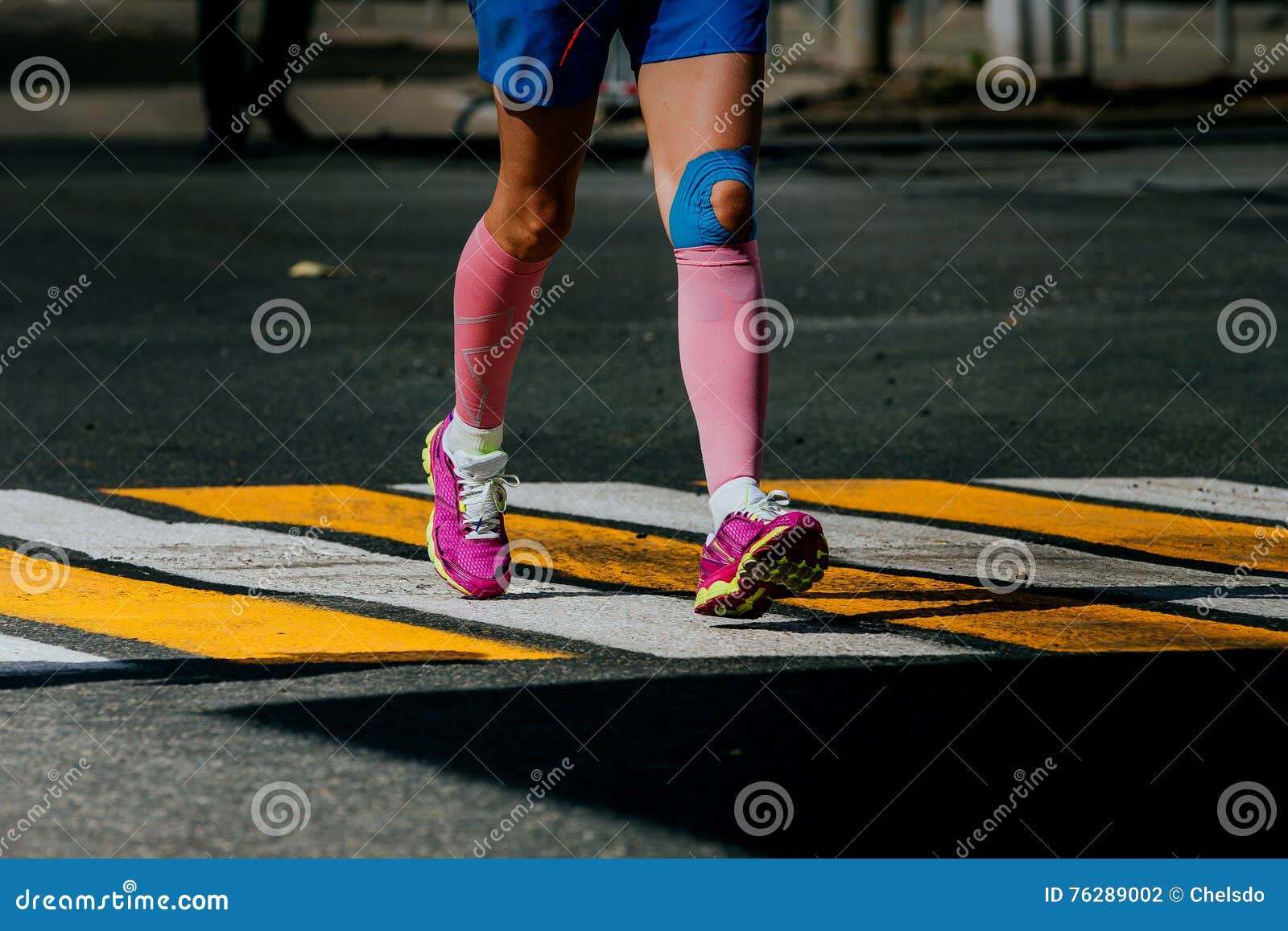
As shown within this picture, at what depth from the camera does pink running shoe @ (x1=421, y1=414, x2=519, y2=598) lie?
14.2 ft

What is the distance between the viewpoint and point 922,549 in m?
4.94

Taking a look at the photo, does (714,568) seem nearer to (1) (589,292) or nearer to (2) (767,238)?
(1) (589,292)

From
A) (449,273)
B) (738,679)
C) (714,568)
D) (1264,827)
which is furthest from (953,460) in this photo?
(449,273)

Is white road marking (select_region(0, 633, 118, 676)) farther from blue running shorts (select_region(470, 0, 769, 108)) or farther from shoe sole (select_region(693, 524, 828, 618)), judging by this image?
blue running shorts (select_region(470, 0, 769, 108))

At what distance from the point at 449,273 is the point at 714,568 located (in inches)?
264

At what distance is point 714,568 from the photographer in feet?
13.4

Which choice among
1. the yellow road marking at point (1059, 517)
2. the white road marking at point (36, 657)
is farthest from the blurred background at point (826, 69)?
the white road marking at point (36, 657)

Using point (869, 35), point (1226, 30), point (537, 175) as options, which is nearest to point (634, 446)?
point (537, 175)

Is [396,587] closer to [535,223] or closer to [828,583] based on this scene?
[535,223]

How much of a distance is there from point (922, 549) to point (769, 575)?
1.05m

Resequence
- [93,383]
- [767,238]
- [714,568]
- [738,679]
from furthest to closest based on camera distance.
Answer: [767,238] < [93,383] < [714,568] < [738,679]

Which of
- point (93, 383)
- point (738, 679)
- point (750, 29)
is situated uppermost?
point (750, 29)

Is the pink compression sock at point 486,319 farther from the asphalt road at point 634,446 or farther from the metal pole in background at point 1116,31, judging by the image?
the metal pole in background at point 1116,31

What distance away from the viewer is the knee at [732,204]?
4.13m
